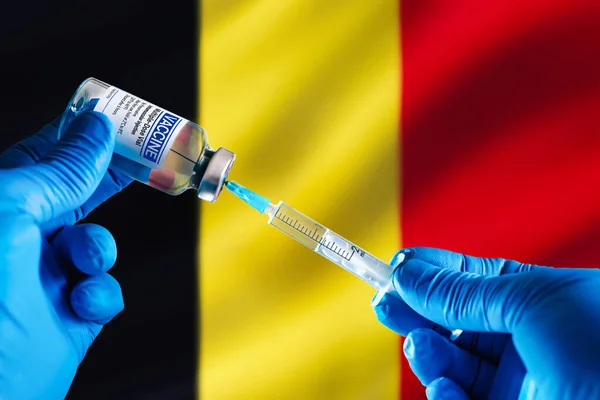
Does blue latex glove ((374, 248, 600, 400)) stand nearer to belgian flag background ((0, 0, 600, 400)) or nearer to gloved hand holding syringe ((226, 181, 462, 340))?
gloved hand holding syringe ((226, 181, 462, 340))

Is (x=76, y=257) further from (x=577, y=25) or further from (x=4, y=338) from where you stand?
(x=577, y=25)

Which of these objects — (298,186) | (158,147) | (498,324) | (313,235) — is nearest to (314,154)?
(298,186)

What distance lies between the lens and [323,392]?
1126 millimetres

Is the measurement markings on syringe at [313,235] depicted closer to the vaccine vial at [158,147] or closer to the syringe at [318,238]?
the syringe at [318,238]

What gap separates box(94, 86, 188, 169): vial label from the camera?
2.78ft

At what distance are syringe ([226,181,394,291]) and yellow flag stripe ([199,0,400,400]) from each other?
204 mm

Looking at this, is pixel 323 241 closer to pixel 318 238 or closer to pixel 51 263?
pixel 318 238

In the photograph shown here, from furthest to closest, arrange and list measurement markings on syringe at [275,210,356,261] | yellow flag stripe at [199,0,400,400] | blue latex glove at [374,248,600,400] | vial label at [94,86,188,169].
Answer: yellow flag stripe at [199,0,400,400] < measurement markings on syringe at [275,210,356,261] < vial label at [94,86,188,169] < blue latex glove at [374,248,600,400]

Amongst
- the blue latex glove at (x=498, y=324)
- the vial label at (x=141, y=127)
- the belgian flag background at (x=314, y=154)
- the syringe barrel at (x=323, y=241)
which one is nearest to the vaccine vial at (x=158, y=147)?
the vial label at (x=141, y=127)

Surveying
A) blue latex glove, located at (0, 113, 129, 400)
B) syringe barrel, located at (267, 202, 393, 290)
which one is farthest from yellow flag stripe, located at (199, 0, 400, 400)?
blue latex glove, located at (0, 113, 129, 400)

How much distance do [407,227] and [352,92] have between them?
0.34 metres

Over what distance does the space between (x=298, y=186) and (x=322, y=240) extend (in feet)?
0.83

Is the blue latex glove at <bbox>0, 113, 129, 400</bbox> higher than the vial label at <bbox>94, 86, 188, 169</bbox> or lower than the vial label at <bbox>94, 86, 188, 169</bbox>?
lower

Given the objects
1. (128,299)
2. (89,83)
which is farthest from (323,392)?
(89,83)
